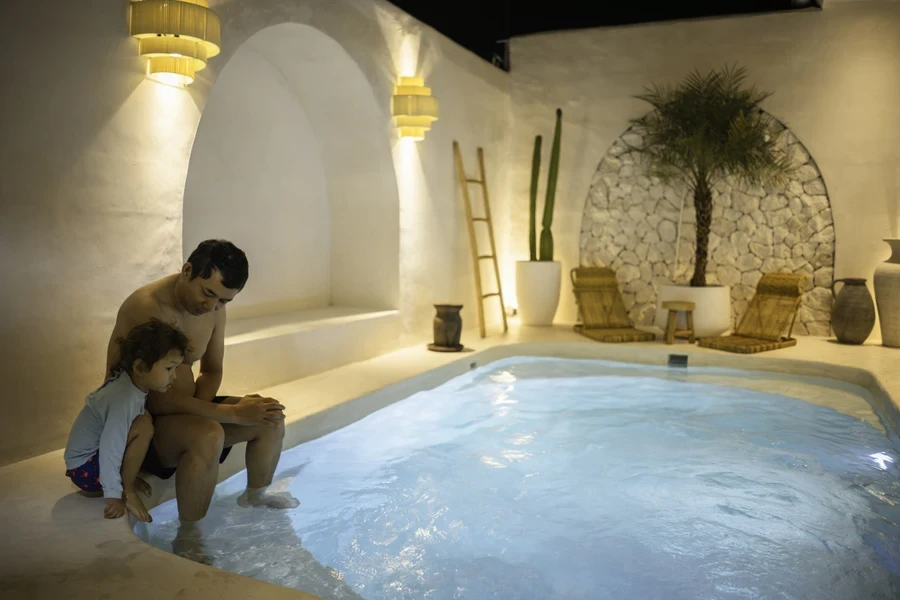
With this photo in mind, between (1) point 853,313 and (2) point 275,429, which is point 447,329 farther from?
(1) point 853,313

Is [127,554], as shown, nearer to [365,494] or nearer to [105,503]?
[105,503]

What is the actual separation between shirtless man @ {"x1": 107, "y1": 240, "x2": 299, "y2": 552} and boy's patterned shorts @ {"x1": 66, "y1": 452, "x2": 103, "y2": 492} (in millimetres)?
210

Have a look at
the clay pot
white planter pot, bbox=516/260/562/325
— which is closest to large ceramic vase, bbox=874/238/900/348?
white planter pot, bbox=516/260/562/325

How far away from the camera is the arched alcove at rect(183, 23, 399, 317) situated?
5.45m

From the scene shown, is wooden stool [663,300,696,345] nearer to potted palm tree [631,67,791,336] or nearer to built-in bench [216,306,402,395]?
potted palm tree [631,67,791,336]

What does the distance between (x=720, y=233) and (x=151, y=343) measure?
→ 674cm

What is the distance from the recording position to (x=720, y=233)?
26.0 ft

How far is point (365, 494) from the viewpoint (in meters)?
3.37

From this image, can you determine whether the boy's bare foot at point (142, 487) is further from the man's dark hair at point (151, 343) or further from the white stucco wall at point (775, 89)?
the white stucco wall at point (775, 89)

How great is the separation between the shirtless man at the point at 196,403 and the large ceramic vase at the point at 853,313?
18.9 ft

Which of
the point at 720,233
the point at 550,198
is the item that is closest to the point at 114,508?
the point at 550,198

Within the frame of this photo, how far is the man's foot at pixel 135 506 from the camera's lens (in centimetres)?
248

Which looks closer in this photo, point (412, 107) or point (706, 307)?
point (412, 107)

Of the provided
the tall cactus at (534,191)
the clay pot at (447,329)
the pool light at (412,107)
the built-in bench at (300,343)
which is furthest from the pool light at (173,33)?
the tall cactus at (534,191)
